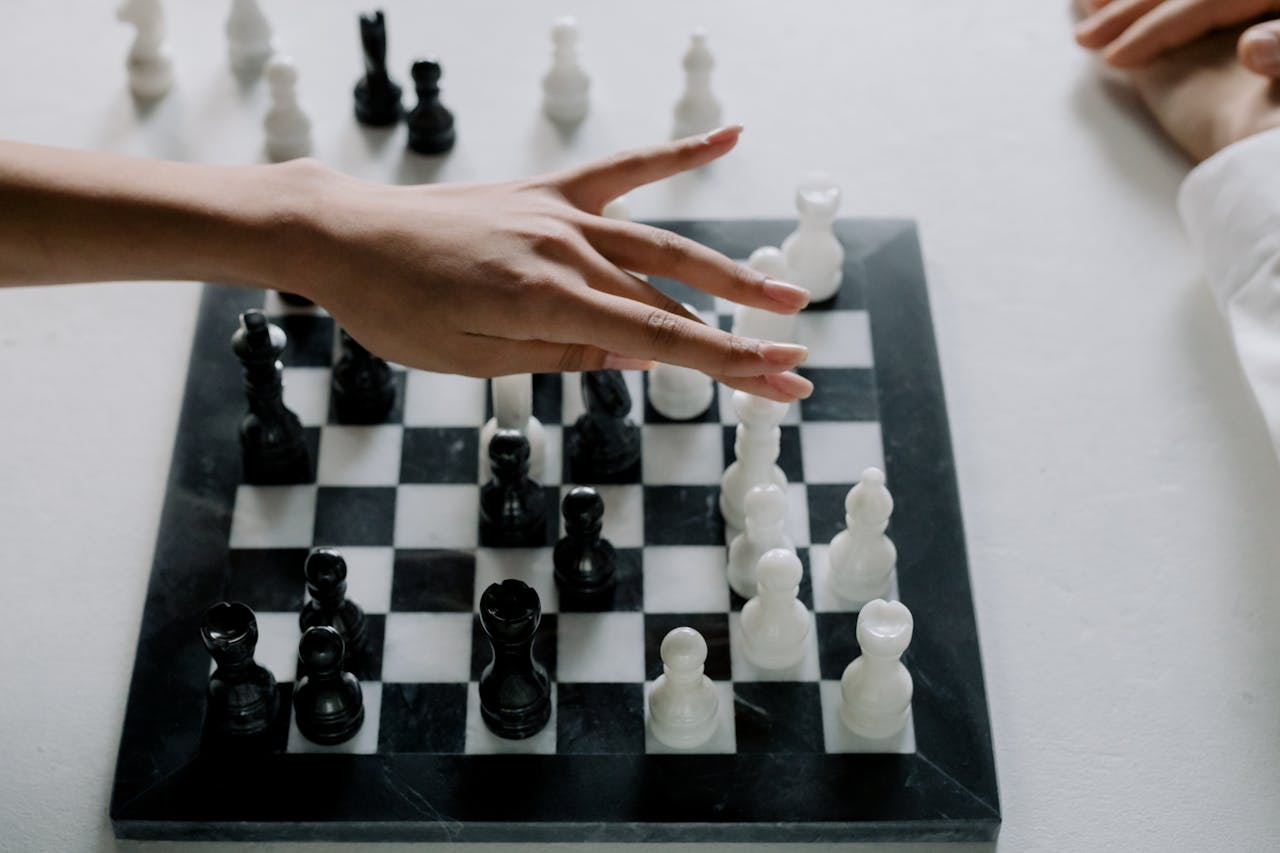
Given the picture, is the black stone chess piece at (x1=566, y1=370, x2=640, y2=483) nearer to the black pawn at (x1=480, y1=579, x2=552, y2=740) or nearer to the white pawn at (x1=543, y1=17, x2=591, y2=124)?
the black pawn at (x1=480, y1=579, x2=552, y2=740)

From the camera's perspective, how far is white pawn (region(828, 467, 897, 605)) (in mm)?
1493

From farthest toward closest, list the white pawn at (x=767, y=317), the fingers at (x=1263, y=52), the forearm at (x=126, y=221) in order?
the fingers at (x=1263, y=52), the white pawn at (x=767, y=317), the forearm at (x=126, y=221)

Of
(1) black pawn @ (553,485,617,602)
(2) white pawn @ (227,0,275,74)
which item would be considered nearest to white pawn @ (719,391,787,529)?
(1) black pawn @ (553,485,617,602)

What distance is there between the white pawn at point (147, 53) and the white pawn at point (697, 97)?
0.68 metres

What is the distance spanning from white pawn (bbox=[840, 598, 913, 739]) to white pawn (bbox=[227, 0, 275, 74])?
1189mm

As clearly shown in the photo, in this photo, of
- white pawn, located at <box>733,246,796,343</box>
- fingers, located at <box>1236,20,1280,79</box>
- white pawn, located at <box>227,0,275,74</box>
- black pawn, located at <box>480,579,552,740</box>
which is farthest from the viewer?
white pawn, located at <box>227,0,275,74</box>

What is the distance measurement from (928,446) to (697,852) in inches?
20.2

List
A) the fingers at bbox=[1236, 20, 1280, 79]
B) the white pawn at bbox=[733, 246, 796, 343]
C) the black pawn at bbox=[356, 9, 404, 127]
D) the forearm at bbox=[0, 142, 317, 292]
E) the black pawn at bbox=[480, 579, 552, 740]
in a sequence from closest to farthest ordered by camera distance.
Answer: the black pawn at bbox=[480, 579, 552, 740] → the forearm at bbox=[0, 142, 317, 292] → the white pawn at bbox=[733, 246, 796, 343] → the fingers at bbox=[1236, 20, 1280, 79] → the black pawn at bbox=[356, 9, 404, 127]

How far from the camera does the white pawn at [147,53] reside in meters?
2.03

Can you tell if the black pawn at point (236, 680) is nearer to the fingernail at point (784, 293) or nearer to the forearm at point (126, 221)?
the forearm at point (126, 221)

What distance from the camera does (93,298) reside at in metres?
1.83

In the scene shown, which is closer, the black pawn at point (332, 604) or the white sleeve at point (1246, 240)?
the black pawn at point (332, 604)

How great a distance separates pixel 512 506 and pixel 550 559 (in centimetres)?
7

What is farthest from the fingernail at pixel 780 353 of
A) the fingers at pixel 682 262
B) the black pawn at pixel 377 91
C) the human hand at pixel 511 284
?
the black pawn at pixel 377 91
